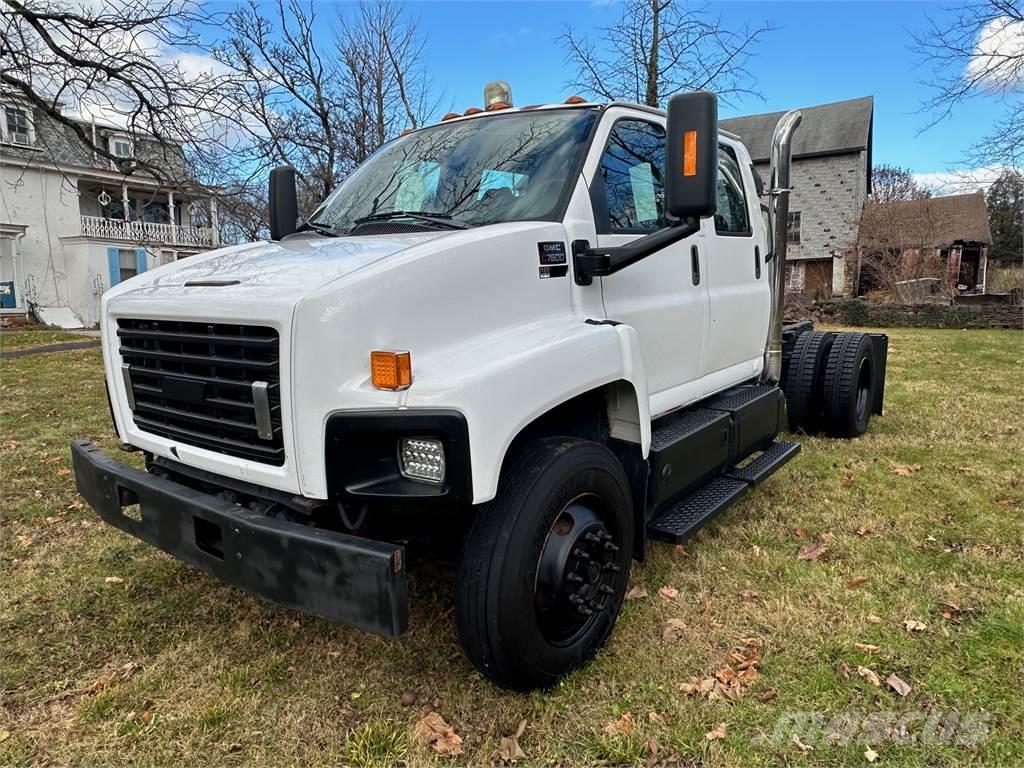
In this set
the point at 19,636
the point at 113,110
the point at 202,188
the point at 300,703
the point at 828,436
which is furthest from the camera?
the point at 202,188

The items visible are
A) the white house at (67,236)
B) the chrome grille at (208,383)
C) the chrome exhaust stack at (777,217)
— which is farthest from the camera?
the white house at (67,236)

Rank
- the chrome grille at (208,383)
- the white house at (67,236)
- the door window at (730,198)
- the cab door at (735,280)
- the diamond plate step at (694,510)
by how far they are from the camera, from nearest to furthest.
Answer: the chrome grille at (208,383), the diamond plate step at (694,510), the cab door at (735,280), the door window at (730,198), the white house at (67,236)

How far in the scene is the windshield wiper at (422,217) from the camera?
2930mm

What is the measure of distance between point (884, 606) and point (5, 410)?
339 inches

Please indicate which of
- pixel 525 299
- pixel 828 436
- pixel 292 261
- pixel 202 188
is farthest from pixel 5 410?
pixel 828 436

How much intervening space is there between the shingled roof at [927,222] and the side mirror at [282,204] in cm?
2751

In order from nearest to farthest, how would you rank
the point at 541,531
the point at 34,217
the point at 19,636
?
the point at 541,531 → the point at 19,636 → the point at 34,217

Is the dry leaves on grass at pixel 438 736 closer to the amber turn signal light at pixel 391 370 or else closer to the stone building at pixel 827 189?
the amber turn signal light at pixel 391 370

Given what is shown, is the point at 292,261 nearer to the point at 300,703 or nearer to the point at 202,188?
the point at 300,703

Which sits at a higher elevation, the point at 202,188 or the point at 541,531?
the point at 202,188

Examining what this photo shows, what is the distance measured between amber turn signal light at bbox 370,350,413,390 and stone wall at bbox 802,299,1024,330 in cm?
2001

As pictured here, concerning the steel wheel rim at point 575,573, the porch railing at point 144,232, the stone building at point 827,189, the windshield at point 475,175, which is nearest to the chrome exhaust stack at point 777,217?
the windshield at point 475,175

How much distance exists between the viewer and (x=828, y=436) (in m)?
6.42

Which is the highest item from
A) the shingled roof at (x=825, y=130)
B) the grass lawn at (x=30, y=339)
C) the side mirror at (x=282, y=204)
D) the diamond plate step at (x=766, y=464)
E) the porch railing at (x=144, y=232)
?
the shingled roof at (x=825, y=130)
